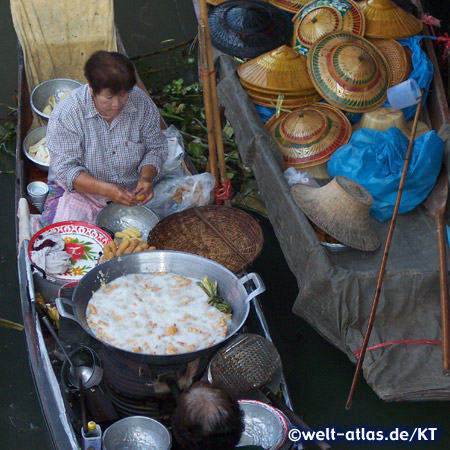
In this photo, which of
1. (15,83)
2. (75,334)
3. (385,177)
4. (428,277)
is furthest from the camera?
(15,83)

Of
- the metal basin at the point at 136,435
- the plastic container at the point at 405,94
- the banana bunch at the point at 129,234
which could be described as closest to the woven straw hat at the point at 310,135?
the plastic container at the point at 405,94

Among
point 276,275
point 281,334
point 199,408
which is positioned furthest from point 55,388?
point 276,275

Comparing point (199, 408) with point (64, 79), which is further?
point (64, 79)

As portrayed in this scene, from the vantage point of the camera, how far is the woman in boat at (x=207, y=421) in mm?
1975

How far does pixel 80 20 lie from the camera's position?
4867mm

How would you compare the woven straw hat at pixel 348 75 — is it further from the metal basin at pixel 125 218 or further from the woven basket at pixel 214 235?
the metal basin at pixel 125 218

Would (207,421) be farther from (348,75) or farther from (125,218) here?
(348,75)

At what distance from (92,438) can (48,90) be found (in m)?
3.16

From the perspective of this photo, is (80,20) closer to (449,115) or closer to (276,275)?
(276,275)

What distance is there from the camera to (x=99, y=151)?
11.6 feet

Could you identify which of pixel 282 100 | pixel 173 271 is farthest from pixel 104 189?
pixel 282 100

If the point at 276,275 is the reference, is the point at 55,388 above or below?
above

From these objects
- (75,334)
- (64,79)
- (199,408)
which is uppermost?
(64,79)

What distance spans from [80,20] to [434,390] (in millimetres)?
3792
